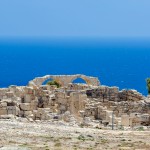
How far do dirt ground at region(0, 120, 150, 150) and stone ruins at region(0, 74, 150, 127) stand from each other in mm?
3012

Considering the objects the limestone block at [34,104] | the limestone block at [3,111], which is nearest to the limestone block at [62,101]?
the limestone block at [34,104]

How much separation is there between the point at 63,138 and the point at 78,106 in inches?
391

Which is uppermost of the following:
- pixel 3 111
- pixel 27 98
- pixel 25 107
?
pixel 27 98

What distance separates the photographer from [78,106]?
120 ft

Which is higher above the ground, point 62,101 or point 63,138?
point 62,101

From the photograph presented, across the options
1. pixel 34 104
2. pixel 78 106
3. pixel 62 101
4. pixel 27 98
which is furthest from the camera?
pixel 27 98

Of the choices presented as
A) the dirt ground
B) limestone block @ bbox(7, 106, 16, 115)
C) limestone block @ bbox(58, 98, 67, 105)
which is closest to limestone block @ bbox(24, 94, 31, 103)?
limestone block @ bbox(58, 98, 67, 105)

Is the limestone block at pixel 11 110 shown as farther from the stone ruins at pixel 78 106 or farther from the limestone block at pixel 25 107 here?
the limestone block at pixel 25 107

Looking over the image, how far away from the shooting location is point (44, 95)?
3797 centimetres

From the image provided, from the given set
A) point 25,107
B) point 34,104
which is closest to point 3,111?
point 25,107

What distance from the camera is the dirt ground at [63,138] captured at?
2530 centimetres

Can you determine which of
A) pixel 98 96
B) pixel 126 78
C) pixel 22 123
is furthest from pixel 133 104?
pixel 126 78

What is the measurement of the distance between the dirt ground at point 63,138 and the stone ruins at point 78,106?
3012 mm

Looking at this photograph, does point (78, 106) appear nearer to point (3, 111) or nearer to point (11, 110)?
point (11, 110)
